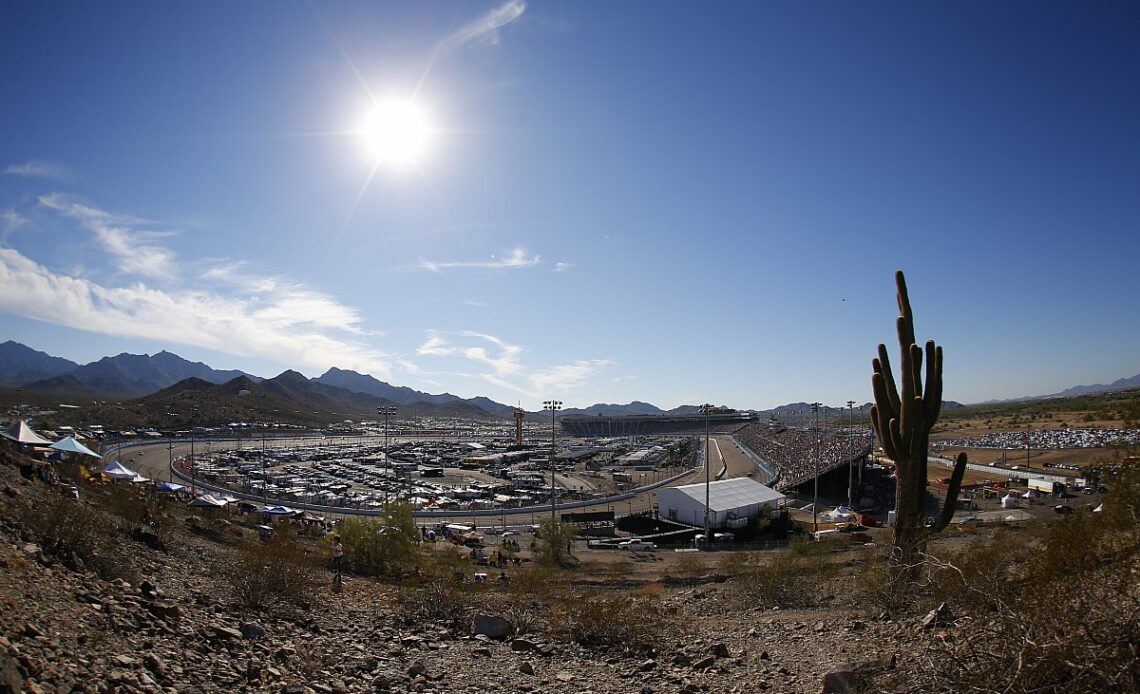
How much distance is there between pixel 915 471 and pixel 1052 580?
7.98 meters

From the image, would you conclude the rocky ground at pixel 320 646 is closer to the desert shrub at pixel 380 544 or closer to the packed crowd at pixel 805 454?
the desert shrub at pixel 380 544

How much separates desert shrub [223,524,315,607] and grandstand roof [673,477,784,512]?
32.2 m

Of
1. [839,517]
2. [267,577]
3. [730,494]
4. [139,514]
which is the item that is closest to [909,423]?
[267,577]

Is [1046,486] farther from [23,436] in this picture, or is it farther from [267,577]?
[23,436]

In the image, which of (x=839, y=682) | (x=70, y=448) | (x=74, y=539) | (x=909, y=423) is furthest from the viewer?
(x=70, y=448)

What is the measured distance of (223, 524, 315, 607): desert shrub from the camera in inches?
520

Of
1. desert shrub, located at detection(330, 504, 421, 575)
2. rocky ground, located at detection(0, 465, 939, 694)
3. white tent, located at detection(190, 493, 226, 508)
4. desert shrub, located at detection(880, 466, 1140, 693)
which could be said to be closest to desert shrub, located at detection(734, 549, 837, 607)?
rocky ground, located at detection(0, 465, 939, 694)

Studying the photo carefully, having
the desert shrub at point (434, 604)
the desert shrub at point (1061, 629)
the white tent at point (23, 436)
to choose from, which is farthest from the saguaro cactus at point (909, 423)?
the white tent at point (23, 436)

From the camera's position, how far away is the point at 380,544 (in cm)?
2314

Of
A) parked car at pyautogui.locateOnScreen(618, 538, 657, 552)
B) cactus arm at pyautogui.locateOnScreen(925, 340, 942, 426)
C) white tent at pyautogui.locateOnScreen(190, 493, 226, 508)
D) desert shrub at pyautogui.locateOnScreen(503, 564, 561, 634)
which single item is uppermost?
cactus arm at pyautogui.locateOnScreen(925, 340, 942, 426)

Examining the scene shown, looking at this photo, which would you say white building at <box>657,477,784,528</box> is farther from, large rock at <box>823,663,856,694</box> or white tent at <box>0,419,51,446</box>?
white tent at <box>0,419,51,446</box>

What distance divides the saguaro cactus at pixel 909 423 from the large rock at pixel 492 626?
32.3ft

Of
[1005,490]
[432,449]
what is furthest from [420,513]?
[432,449]

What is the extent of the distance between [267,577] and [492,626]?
561 centimetres
